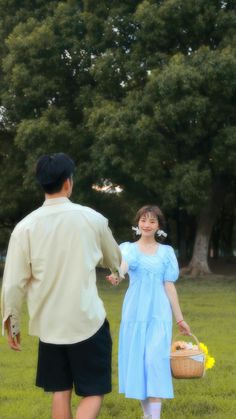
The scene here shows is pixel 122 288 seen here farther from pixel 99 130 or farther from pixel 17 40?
pixel 17 40

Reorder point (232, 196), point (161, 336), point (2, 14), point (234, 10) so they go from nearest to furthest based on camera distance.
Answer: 1. point (161, 336)
2. point (234, 10)
3. point (2, 14)
4. point (232, 196)

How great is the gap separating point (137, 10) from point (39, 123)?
5.07 m

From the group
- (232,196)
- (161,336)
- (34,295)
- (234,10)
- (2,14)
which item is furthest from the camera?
(232,196)

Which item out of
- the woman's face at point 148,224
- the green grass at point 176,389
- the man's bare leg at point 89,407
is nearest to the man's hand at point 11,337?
the man's bare leg at point 89,407

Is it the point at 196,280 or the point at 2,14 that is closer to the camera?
the point at 196,280

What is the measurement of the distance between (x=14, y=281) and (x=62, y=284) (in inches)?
10.8

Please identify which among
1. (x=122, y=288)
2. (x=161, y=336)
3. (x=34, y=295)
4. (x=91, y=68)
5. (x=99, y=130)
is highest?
(x=91, y=68)

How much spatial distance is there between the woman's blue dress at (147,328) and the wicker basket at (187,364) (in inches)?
2.7

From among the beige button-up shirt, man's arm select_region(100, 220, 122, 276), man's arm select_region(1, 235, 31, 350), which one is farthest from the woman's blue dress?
man's arm select_region(1, 235, 31, 350)

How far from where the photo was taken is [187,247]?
42719 mm

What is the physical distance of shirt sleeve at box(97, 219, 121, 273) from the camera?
442 centimetres

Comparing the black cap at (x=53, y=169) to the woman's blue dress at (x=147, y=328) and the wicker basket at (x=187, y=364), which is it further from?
the wicker basket at (x=187, y=364)

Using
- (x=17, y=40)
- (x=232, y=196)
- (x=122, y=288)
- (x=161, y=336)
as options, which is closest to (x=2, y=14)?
(x=17, y=40)

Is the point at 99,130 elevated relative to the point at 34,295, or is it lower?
elevated
